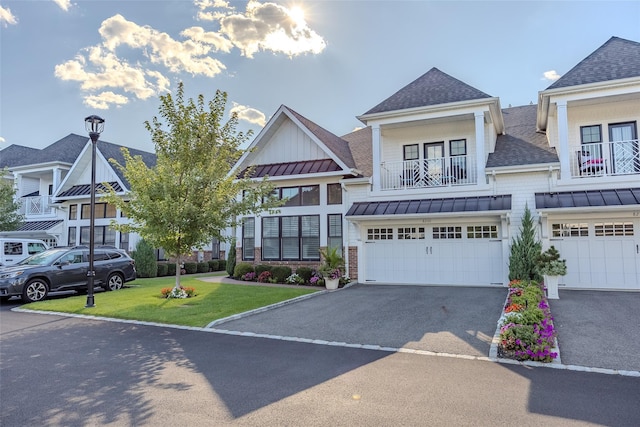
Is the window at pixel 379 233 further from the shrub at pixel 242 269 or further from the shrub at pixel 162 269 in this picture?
the shrub at pixel 162 269

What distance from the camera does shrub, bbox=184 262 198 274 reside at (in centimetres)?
2342

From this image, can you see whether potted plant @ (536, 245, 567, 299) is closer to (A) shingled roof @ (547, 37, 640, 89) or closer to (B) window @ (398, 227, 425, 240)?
(B) window @ (398, 227, 425, 240)

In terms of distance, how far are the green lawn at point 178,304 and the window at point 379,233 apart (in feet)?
11.7

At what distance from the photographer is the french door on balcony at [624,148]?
45.5 ft

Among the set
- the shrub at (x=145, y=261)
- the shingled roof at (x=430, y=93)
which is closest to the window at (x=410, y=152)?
the shingled roof at (x=430, y=93)

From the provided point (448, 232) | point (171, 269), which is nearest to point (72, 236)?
point (171, 269)

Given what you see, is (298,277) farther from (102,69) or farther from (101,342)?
(102,69)

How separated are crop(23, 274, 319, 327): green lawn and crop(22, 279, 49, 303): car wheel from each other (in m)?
0.45

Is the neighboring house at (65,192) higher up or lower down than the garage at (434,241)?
higher up

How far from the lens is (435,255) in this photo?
51.1 feet

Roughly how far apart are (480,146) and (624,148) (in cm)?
492

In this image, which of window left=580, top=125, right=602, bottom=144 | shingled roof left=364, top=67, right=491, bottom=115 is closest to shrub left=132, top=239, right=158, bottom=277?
shingled roof left=364, top=67, right=491, bottom=115

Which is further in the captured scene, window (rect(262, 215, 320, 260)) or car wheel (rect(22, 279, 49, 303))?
window (rect(262, 215, 320, 260))

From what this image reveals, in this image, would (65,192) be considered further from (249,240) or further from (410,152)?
(410,152)
